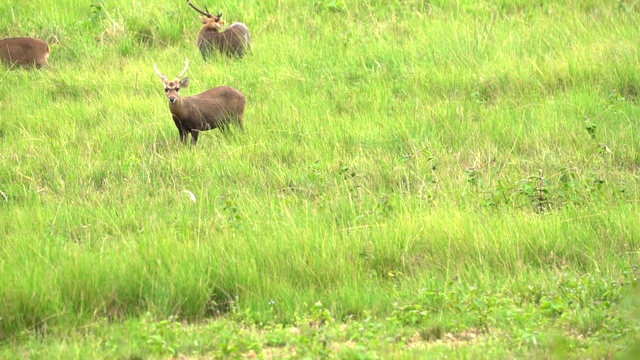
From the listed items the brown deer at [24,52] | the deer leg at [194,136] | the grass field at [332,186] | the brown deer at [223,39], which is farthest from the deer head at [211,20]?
the deer leg at [194,136]

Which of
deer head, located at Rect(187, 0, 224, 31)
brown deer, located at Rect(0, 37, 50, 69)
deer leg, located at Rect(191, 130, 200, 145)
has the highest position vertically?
deer head, located at Rect(187, 0, 224, 31)

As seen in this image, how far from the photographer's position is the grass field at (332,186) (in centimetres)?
523

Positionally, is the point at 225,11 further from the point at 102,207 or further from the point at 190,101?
the point at 102,207

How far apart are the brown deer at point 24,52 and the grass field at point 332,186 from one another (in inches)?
8.2

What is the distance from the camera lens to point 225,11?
12.8 metres

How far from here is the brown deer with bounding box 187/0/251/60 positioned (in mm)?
11336

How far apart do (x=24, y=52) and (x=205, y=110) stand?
3.12m

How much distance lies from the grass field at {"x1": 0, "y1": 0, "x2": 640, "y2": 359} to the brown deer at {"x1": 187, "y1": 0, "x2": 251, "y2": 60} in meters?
0.15

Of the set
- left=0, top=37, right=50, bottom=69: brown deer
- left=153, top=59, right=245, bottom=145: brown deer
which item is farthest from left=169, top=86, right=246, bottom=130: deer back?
left=0, top=37, right=50, bottom=69: brown deer

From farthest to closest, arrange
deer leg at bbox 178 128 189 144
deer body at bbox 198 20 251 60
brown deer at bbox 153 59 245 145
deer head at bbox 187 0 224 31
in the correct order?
deer head at bbox 187 0 224 31, deer body at bbox 198 20 251 60, deer leg at bbox 178 128 189 144, brown deer at bbox 153 59 245 145

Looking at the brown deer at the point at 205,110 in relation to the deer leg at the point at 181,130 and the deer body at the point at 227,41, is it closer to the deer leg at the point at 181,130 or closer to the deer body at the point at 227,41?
the deer leg at the point at 181,130

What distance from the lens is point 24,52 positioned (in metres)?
11.1

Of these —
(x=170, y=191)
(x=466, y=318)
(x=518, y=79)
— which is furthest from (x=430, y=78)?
Result: (x=466, y=318)

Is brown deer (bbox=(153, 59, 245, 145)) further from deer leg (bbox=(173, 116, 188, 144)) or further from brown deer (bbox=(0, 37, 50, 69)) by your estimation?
brown deer (bbox=(0, 37, 50, 69))
